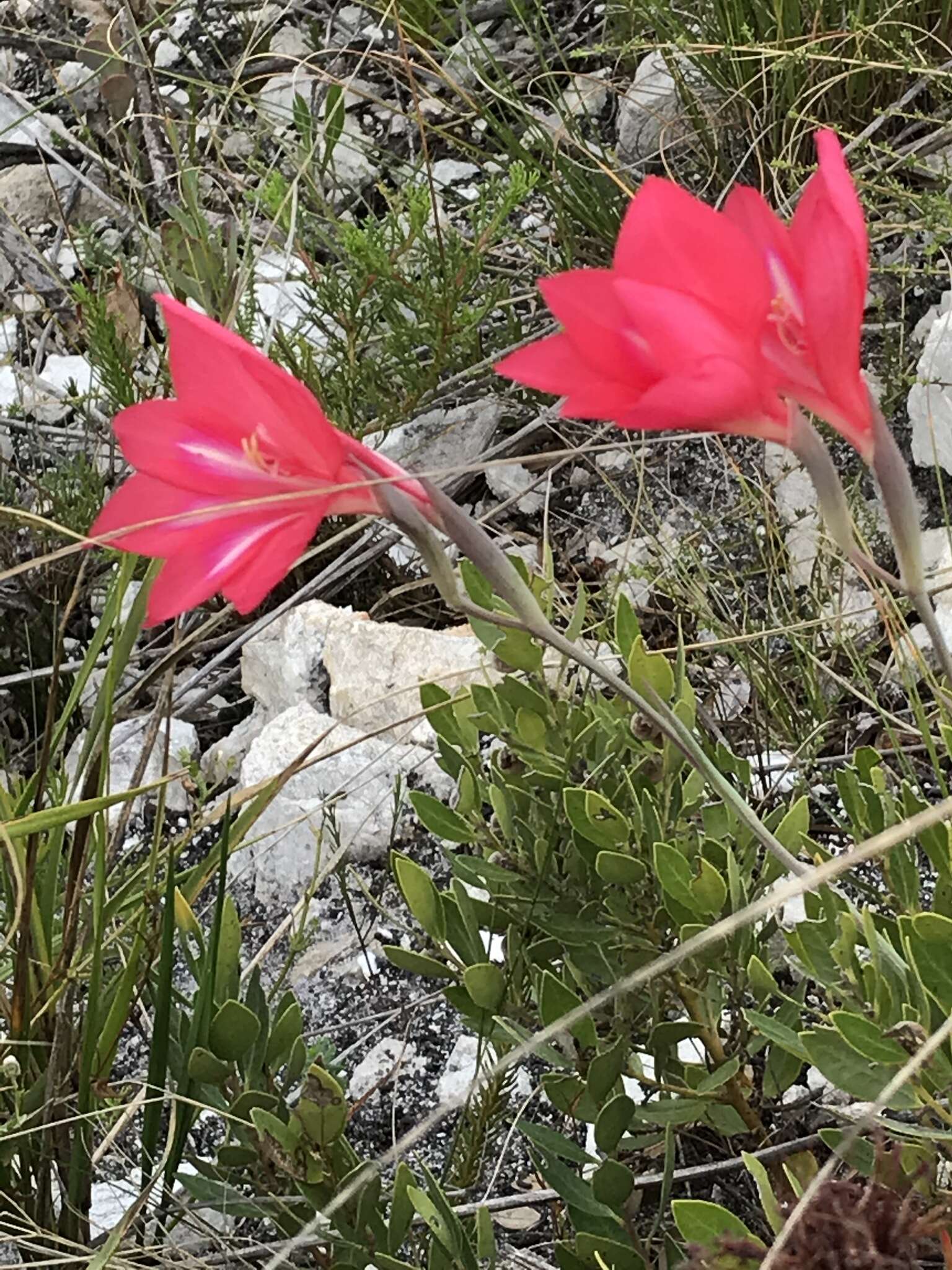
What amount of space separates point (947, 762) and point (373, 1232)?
757mm

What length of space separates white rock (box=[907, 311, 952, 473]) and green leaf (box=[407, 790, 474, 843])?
28.4 inches

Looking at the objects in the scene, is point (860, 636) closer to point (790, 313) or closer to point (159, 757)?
point (159, 757)

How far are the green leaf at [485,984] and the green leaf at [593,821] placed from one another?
0.34ft

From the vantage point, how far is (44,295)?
2.09 m

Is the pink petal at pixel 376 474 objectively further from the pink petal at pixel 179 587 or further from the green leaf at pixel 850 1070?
the green leaf at pixel 850 1070

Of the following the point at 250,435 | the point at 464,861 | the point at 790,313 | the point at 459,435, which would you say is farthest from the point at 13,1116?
the point at 459,435

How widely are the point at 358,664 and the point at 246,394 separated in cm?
88

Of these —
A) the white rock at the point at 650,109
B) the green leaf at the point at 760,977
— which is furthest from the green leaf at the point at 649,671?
the white rock at the point at 650,109

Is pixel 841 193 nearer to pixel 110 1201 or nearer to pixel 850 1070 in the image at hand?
pixel 850 1070

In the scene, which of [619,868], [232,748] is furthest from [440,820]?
[232,748]

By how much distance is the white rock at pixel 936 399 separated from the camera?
4.52 ft

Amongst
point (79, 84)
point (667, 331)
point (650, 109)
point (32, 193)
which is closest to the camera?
point (667, 331)

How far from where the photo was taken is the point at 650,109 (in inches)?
73.3

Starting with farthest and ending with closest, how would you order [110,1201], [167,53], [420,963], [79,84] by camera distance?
[167,53]
[79,84]
[110,1201]
[420,963]
